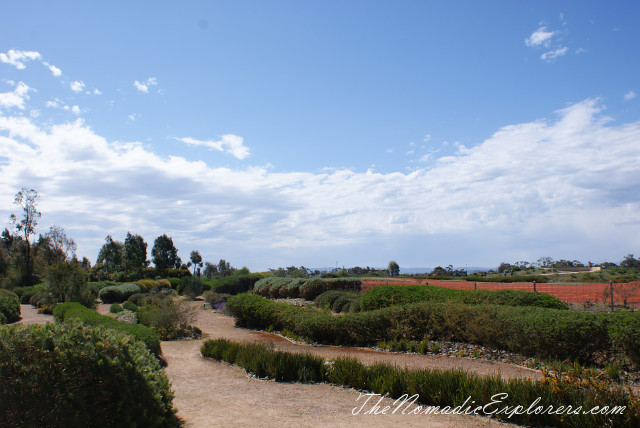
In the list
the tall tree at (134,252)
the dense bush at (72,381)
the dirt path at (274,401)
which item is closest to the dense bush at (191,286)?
the tall tree at (134,252)

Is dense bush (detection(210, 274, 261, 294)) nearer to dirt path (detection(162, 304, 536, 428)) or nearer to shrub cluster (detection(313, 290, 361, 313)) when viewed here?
shrub cluster (detection(313, 290, 361, 313))

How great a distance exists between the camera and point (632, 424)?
5129mm

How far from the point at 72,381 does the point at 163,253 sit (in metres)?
54.8

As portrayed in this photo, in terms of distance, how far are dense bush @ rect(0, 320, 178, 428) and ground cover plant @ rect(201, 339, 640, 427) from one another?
3.44 metres

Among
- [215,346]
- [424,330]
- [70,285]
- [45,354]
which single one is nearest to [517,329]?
[424,330]

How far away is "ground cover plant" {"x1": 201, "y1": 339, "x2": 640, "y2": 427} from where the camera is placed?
5449mm

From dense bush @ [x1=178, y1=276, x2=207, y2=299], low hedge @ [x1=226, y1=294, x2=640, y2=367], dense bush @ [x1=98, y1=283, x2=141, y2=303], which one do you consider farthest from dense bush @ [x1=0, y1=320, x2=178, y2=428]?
dense bush @ [x1=178, y1=276, x2=207, y2=299]

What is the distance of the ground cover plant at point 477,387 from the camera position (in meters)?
5.45

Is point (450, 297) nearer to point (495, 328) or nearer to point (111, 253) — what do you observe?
point (495, 328)

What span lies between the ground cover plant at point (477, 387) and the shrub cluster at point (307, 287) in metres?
18.5

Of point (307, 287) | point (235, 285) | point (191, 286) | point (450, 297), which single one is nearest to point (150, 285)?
point (191, 286)

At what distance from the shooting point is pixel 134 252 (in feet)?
184

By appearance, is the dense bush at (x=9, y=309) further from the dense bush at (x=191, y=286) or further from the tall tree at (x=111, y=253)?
the tall tree at (x=111, y=253)

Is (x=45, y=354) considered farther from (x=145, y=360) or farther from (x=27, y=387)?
(x=145, y=360)
